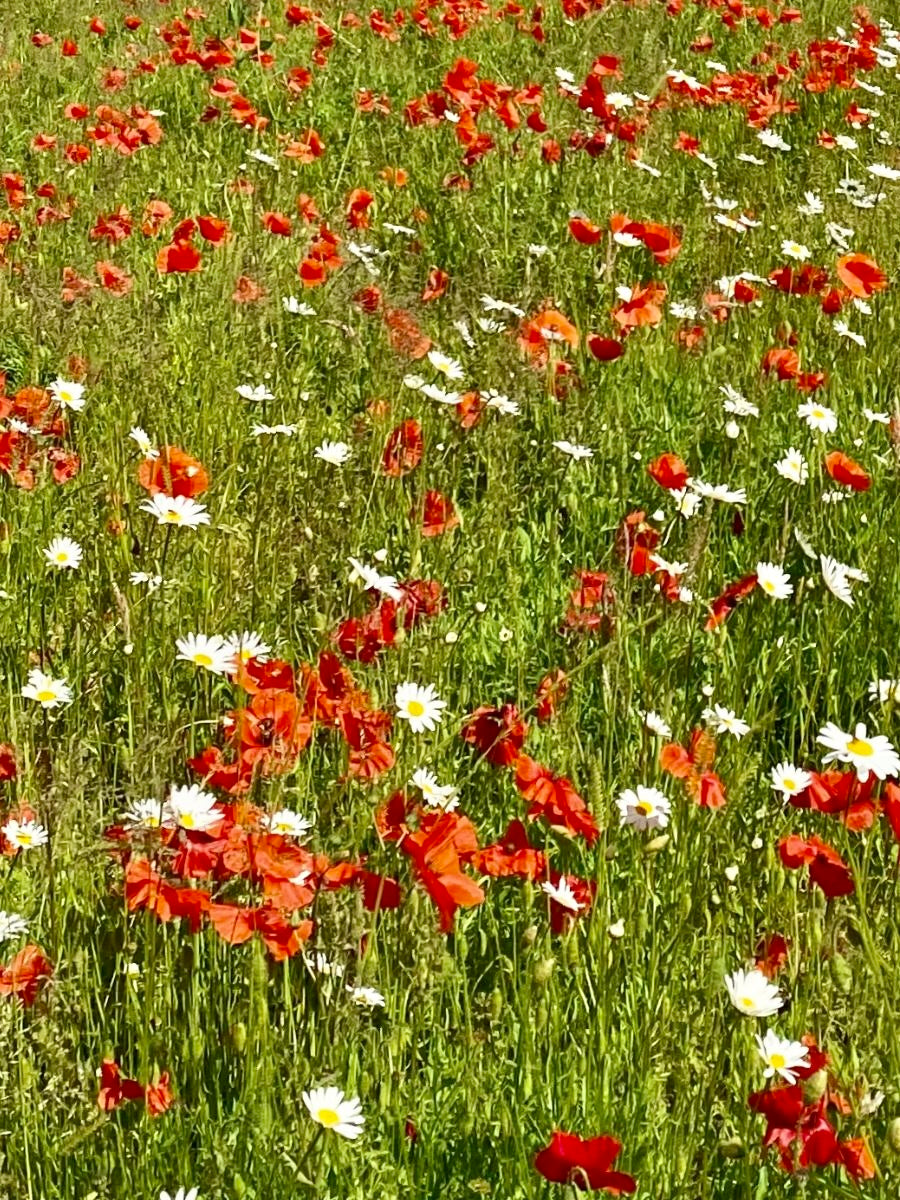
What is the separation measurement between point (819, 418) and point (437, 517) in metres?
1.05

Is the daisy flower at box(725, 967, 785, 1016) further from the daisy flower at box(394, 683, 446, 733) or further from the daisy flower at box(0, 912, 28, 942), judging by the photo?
the daisy flower at box(0, 912, 28, 942)

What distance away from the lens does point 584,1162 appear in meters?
1.26

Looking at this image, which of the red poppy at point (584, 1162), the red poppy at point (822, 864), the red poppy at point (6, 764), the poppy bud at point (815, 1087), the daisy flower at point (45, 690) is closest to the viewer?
the red poppy at point (584, 1162)

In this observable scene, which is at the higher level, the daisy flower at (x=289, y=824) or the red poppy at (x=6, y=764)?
the daisy flower at (x=289, y=824)

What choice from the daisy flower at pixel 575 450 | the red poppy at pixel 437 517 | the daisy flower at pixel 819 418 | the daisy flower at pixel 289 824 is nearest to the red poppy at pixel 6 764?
the daisy flower at pixel 289 824

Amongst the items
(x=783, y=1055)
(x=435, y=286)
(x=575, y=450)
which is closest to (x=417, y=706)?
(x=783, y=1055)

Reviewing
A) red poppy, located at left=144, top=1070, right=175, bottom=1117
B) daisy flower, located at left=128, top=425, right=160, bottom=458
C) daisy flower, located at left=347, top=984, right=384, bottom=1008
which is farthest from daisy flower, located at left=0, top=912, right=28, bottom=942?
daisy flower, located at left=128, top=425, right=160, bottom=458

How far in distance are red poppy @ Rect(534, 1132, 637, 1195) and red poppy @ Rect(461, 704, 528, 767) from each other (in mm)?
671

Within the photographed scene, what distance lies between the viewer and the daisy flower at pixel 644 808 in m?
1.95

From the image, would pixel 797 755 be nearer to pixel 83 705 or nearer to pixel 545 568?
pixel 545 568

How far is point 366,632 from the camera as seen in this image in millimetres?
2172

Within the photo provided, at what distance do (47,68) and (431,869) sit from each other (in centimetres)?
560

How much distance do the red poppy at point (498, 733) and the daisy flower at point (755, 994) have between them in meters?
0.40

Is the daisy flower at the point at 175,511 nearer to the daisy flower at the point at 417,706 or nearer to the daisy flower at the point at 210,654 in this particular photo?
the daisy flower at the point at 210,654
